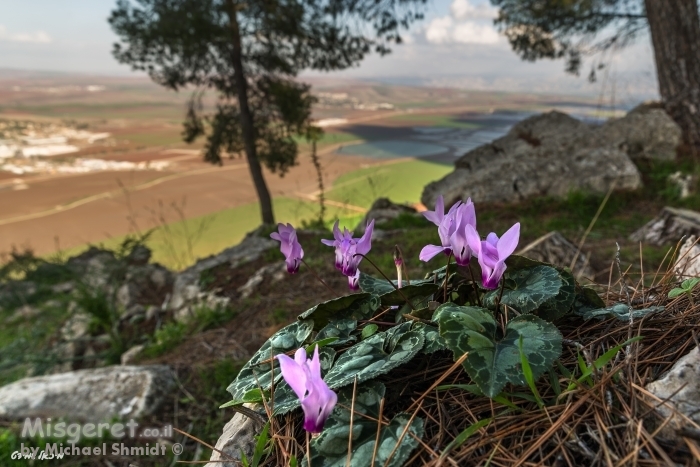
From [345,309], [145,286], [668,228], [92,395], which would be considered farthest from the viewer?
Answer: [145,286]

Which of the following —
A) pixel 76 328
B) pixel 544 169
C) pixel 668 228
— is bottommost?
pixel 76 328

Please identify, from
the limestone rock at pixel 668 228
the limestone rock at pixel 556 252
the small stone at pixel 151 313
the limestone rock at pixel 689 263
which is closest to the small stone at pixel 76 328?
the small stone at pixel 151 313

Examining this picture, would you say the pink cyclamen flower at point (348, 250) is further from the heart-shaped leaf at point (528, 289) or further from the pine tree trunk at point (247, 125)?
the pine tree trunk at point (247, 125)

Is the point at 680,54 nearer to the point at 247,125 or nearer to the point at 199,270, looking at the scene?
the point at 199,270

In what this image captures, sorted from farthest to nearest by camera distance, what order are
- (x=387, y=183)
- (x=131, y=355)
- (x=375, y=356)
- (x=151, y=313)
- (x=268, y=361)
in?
1. (x=387, y=183)
2. (x=151, y=313)
3. (x=131, y=355)
4. (x=268, y=361)
5. (x=375, y=356)

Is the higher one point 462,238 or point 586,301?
point 462,238

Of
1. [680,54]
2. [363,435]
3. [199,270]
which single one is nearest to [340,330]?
[363,435]

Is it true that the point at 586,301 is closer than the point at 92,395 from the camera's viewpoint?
Yes

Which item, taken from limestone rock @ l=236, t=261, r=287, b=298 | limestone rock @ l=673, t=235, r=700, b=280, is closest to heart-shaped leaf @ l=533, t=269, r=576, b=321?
limestone rock @ l=673, t=235, r=700, b=280
